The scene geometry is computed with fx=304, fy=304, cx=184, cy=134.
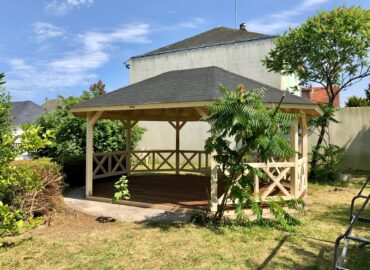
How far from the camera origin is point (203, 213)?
6.57 meters

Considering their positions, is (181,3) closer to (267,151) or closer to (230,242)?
(267,151)

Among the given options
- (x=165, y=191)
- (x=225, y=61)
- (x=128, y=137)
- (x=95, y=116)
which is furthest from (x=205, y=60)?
(x=95, y=116)

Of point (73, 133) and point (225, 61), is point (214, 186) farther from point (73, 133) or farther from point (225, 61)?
point (225, 61)

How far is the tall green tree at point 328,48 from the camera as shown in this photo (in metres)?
10.8

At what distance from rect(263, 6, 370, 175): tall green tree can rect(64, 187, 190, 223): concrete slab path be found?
310 inches

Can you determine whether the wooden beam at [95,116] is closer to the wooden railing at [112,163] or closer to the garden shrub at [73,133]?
the wooden railing at [112,163]

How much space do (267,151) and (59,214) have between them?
4957 millimetres

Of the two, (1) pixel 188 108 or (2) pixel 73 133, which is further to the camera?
(2) pixel 73 133

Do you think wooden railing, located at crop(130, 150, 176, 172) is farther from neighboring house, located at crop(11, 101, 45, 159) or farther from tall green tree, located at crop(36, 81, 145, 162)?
neighboring house, located at crop(11, 101, 45, 159)

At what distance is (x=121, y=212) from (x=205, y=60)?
43.5ft

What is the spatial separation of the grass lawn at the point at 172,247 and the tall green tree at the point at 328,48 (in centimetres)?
707

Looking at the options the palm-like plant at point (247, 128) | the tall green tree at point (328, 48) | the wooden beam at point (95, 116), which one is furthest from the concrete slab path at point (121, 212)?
the tall green tree at point (328, 48)

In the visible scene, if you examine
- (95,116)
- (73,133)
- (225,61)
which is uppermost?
(225,61)

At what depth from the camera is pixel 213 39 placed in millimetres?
19594
